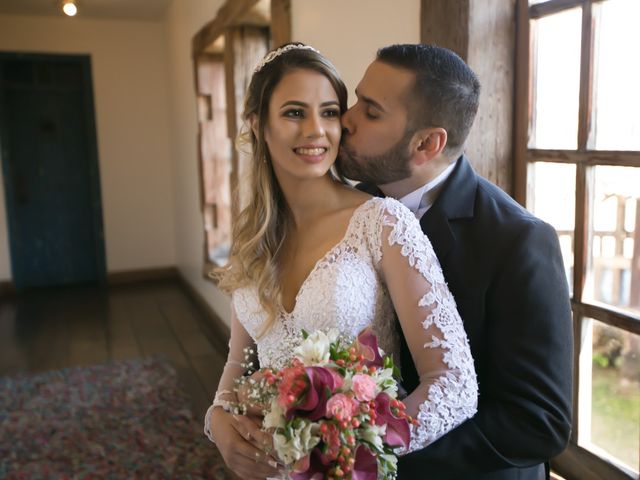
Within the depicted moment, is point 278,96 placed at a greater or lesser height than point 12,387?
greater

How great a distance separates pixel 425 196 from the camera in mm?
1356

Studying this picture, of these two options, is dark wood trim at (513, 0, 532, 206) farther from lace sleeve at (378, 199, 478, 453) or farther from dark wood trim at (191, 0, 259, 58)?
dark wood trim at (191, 0, 259, 58)

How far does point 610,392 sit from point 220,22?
3459mm

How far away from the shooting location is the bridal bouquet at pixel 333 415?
35.8 inches

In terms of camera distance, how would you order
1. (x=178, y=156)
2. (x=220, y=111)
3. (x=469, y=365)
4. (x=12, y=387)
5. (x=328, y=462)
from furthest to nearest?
(x=178, y=156) → (x=220, y=111) → (x=12, y=387) → (x=469, y=365) → (x=328, y=462)

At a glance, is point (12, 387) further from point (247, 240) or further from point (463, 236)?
point (463, 236)

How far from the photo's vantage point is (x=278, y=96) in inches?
54.4

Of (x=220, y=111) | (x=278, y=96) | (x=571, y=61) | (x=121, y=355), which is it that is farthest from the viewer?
(x=220, y=111)

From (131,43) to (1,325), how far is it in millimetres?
3304

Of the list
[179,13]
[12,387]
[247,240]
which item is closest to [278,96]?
[247,240]

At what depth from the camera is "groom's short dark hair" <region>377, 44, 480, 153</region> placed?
→ 4.07 ft

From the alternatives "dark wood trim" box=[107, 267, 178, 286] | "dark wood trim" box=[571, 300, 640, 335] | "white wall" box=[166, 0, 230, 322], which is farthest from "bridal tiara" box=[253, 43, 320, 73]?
"dark wood trim" box=[107, 267, 178, 286]

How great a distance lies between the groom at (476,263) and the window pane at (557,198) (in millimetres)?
398

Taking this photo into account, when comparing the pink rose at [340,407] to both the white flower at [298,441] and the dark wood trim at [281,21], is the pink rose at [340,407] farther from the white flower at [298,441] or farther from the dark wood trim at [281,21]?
the dark wood trim at [281,21]
